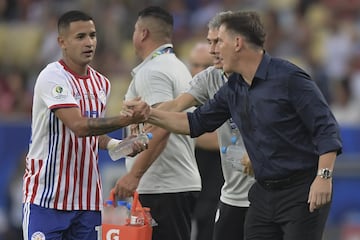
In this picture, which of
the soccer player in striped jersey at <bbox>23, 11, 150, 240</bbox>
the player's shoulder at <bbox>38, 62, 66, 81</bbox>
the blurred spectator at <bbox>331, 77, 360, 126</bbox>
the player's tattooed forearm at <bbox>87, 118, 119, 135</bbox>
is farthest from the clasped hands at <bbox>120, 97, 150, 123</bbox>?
the blurred spectator at <bbox>331, 77, 360, 126</bbox>

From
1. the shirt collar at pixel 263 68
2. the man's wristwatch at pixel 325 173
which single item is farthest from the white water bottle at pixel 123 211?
the man's wristwatch at pixel 325 173

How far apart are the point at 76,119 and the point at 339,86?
24.1ft

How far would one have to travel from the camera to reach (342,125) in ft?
43.1

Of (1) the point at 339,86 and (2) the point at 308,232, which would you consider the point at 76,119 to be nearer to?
(2) the point at 308,232

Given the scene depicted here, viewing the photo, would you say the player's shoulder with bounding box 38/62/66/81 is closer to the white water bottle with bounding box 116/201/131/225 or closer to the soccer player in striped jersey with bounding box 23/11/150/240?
the soccer player in striped jersey with bounding box 23/11/150/240

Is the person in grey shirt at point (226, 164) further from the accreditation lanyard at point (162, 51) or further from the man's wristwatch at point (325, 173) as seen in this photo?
the man's wristwatch at point (325, 173)

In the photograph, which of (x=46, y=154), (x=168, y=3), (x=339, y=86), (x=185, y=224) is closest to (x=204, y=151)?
(x=185, y=224)

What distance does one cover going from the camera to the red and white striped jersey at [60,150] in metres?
7.54

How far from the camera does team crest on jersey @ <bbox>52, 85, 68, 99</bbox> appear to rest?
7.43m

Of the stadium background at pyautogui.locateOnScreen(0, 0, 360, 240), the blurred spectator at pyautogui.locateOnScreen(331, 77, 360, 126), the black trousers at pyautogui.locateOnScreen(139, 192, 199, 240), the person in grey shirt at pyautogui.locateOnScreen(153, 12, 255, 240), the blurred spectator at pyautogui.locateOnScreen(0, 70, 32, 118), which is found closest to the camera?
the person in grey shirt at pyautogui.locateOnScreen(153, 12, 255, 240)

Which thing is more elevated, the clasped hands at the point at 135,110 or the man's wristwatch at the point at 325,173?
the clasped hands at the point at 135,110

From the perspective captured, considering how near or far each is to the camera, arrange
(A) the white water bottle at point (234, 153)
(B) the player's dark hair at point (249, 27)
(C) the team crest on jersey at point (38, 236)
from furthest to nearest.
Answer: (A) the white water bottle at point (234, 153) → (C) the team crest on jersey at point (38, 236) → (B) the player's dark hair at point (249, 27)

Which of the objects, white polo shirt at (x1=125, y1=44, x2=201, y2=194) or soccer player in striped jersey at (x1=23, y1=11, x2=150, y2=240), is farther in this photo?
white polo shirt at (x1=125, y1=44, x2=201, y2=194)

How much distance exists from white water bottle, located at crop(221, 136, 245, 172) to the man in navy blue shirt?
2.12ft
